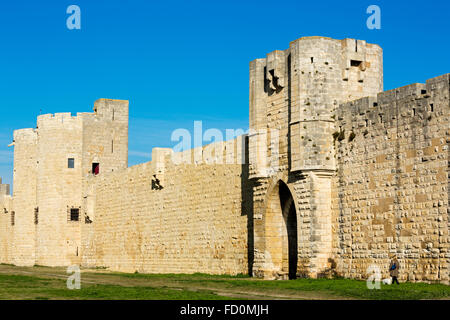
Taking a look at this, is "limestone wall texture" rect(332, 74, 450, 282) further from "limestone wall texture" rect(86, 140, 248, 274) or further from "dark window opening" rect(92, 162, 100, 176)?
"dark window opening" rect(92, 162, 100, 176)

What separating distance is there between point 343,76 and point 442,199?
A: 16.6 ft

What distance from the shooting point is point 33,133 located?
38.6 meters

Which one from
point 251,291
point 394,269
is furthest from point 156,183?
point 394,269

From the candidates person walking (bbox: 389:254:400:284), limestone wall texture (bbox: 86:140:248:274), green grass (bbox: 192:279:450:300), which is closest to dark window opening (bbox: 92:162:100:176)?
limestone wall texture (bbox: 86:140:248:274)

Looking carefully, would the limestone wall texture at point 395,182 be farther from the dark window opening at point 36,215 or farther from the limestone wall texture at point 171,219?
the dark window opening at point 36,215

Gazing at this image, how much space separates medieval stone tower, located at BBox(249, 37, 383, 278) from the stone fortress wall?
0.03 metres

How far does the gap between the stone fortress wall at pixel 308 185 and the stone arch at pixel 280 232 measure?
31 millimetres

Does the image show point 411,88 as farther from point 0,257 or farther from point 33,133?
point 0,257

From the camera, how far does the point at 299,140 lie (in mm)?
19656

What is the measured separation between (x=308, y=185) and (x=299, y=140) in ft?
3.96

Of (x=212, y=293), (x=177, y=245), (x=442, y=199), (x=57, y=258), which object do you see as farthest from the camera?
(x=57, y=258)

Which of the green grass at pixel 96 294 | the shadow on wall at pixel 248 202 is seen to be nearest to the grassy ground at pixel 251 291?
the green grass at pixel 96 294

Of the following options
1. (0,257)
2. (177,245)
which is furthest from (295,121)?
(0,257)

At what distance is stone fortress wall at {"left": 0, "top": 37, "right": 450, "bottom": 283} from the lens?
1684 cm
